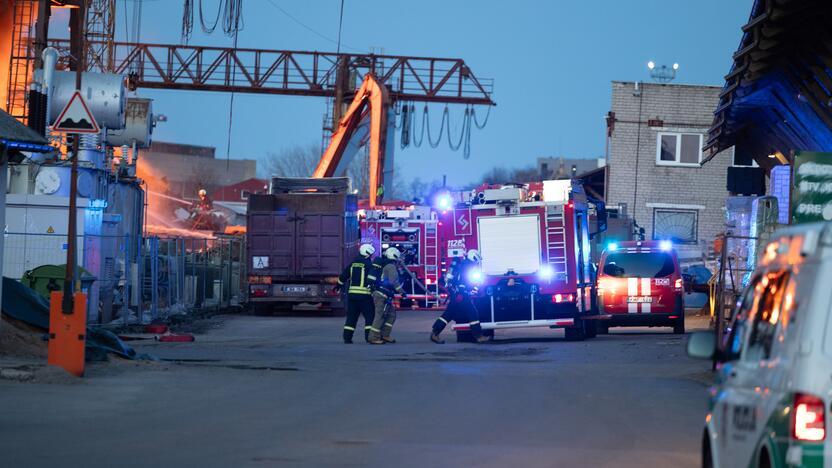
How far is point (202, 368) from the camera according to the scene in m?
17.8

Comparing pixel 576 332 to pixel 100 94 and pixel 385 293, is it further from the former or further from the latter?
pixel 100 94

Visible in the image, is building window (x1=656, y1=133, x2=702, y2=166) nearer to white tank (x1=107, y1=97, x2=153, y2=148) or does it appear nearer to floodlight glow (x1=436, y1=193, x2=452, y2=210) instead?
white tank (x1=107, y1=97, x2=153, y2=148)

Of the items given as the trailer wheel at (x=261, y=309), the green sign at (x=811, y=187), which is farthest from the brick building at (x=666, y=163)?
the green sign at (x=811, y=187)

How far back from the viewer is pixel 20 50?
41.5 meters

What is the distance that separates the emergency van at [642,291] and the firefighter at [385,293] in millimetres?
5182

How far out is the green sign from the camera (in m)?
16.7

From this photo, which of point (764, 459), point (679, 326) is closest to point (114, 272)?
point (679, 326)

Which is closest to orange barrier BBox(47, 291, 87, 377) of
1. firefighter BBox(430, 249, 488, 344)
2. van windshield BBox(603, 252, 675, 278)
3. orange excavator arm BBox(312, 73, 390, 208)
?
firefighter BBox(430, 249, 488, 344)

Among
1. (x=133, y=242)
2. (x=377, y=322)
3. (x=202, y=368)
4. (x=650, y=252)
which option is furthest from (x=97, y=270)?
(x=650, y=252)

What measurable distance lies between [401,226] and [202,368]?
77.2 feet

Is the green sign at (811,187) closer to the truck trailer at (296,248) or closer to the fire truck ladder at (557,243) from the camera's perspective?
the fire truck ladder at (557,243)

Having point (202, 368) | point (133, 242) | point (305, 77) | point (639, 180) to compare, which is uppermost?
point (305, 77)

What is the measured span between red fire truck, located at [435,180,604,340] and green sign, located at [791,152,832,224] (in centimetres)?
828

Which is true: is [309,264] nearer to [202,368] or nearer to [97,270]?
[97,270]
